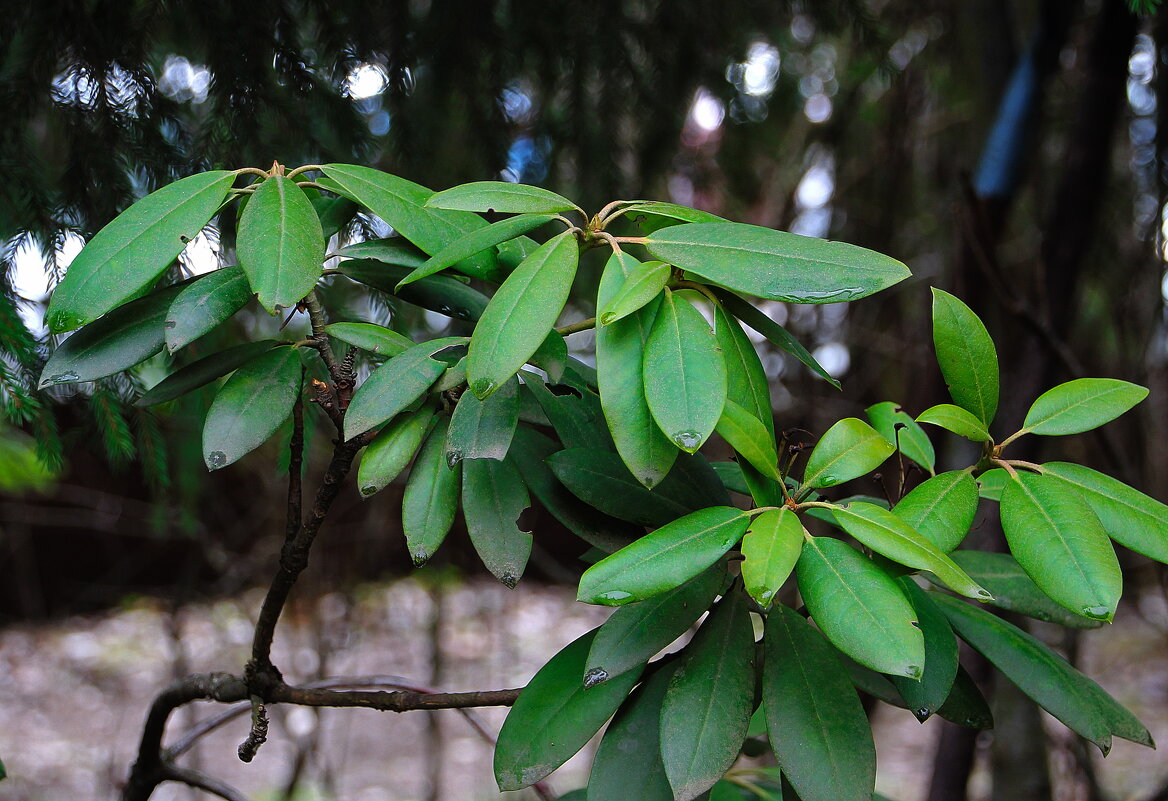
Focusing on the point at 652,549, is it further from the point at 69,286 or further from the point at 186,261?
the point at 186,261

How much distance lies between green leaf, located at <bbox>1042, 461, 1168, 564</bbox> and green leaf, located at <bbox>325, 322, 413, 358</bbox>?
0.43 metres

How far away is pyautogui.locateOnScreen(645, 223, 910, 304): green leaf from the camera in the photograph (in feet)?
1.57

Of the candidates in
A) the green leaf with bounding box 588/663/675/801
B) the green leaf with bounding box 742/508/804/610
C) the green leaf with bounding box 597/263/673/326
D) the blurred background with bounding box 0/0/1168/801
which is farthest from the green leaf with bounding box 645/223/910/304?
the blurred background with bounding box 0/0/1168/801

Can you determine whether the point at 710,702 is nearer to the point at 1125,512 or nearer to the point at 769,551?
the point at 769,551

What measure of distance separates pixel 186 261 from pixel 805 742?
2.57ft

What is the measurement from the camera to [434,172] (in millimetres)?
1405

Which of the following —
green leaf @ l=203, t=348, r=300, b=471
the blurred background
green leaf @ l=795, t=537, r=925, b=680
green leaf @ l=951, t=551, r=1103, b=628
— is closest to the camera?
green leaf @ l=795, t=537, r=925, b=680

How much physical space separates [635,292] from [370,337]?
8.8 inches

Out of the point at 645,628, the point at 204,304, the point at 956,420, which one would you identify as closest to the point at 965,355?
the point at 956,420

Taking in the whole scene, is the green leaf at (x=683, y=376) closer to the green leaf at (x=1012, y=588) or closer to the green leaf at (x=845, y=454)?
the green leaf at (x=845, y=454)

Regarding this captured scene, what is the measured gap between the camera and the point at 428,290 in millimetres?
658

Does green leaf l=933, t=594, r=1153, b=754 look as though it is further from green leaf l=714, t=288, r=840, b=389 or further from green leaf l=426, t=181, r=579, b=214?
green leaf l=426, t=181, r=579, b=214

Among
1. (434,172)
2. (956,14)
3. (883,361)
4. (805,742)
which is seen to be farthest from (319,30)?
(883,361)

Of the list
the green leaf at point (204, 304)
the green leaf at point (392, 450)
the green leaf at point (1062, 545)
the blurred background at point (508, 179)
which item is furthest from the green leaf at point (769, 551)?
the blurred background at point (508, 179)
